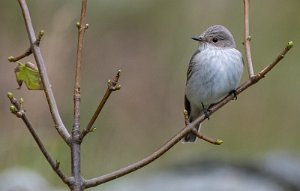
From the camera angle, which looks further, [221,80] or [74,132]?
[221,80]

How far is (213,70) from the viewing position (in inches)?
214

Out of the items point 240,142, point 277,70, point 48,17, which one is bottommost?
point 240,142

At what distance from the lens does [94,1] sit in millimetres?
10188

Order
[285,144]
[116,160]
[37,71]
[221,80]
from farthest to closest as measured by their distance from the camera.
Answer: [285,144] → [116,160] → [221,80] → [37,71]

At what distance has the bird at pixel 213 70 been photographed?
5305mm

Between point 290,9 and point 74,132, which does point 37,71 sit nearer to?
point 74,132

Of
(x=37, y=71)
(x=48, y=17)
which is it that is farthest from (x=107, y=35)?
(x=37, y=71)

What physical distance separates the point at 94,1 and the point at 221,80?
5158 mm

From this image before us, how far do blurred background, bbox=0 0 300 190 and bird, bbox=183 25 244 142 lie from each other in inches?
95.0

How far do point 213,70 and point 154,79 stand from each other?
4383mm

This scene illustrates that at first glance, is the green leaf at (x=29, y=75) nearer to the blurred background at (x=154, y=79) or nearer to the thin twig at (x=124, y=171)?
the thin twig at (x=124, y=171)

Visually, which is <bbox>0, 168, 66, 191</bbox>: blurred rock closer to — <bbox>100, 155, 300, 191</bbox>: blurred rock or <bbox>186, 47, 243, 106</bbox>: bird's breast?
<bbox>100, 155, 300, 191</bbox>: blurred rock

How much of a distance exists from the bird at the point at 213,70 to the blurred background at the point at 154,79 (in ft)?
7.92

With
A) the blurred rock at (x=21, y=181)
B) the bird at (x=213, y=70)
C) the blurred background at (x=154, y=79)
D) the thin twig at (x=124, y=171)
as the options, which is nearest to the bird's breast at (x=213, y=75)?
the bird at (x=213, y=70)
